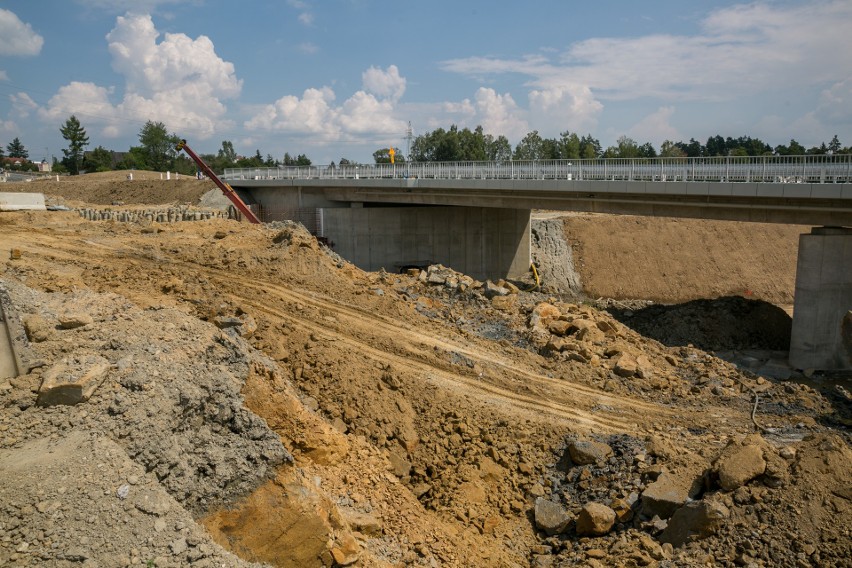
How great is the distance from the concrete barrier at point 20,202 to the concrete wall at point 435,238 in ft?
48.4

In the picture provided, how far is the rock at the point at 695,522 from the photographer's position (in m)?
10.5

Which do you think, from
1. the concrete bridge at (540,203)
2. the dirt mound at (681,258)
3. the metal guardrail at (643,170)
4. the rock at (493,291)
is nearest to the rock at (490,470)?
the rock at (493,291)

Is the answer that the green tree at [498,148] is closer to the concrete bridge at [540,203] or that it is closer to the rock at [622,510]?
the concrete bridge at [540,203]

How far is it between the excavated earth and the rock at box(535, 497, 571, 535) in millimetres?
39

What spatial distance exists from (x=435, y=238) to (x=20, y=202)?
21.9 m

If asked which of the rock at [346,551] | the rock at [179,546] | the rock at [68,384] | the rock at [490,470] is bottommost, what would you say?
A: the rock at [490,470]

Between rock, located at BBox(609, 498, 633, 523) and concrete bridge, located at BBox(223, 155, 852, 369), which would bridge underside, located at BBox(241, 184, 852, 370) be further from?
rock, located at BBox(609, 498, 633, 523)

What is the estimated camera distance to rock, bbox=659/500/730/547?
414 inches

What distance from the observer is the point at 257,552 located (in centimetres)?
880

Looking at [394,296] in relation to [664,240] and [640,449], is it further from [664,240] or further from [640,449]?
[664,240]

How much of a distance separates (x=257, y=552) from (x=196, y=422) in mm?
Result: 2020

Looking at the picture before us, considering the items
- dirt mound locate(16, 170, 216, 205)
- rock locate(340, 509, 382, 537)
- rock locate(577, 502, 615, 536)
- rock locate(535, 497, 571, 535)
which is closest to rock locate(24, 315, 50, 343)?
rock locate(340, 509, 382, 537)

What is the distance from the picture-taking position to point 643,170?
27.8 m

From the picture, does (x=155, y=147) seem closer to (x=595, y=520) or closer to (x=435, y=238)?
(x=435, y=238)
